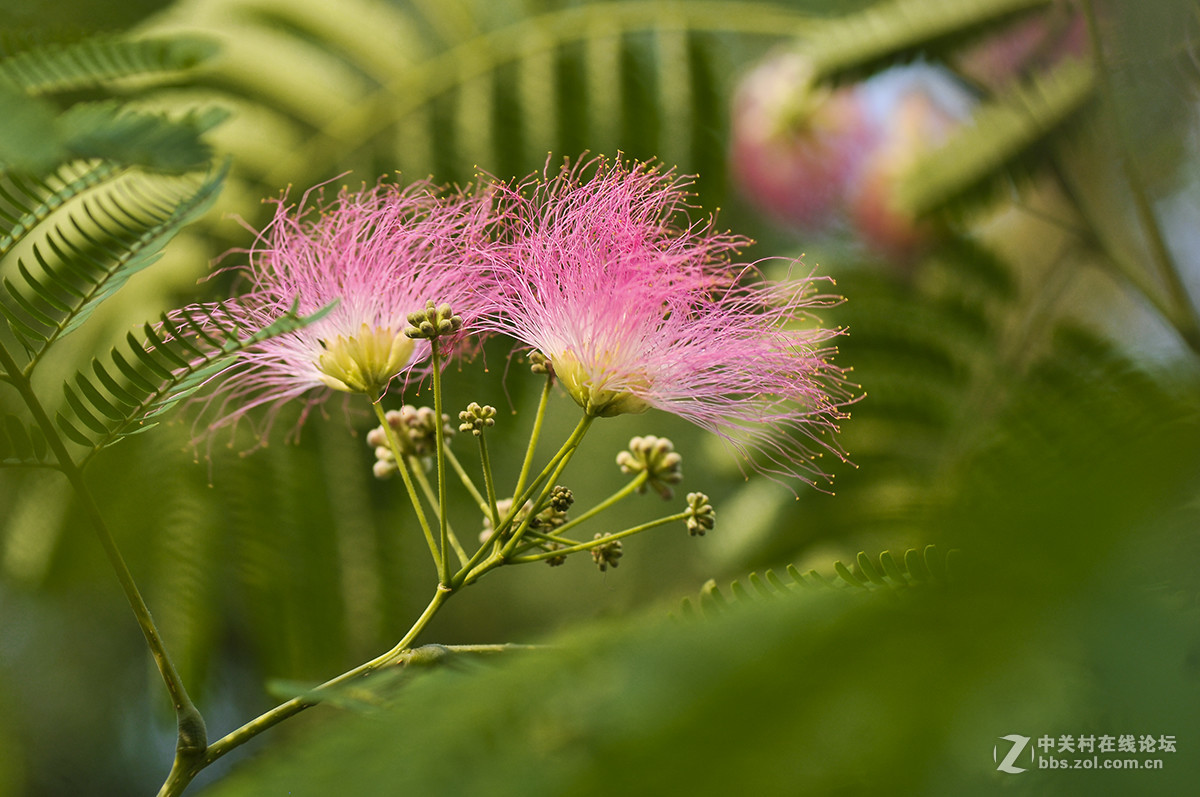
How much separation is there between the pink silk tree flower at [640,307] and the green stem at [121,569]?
18.8 inches

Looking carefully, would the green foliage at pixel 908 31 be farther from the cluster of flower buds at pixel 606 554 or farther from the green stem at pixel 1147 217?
the cluster of flower buds at pixel 606 554

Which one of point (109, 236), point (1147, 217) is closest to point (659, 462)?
point (109, 236)

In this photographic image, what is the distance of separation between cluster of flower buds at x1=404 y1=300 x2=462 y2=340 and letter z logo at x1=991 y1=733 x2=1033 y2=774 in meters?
0.68

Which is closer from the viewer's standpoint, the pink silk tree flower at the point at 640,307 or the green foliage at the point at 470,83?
the pink silk tree flower at the point at 640,307

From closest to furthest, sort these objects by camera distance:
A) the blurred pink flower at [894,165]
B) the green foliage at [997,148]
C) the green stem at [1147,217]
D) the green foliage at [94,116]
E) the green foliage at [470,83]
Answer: the green foliage at [94,116] < the green stem at [1147,217] < the green foliage at [997,148] < the green foliage at [470,83] < the blurred pink flower at [894,165]

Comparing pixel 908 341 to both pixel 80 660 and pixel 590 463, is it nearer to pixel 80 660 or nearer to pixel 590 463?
pixel 590 463

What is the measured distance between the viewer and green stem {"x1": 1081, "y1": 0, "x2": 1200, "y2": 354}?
152 cm

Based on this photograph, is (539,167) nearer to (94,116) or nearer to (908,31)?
(908,31)

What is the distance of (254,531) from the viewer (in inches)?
72.8

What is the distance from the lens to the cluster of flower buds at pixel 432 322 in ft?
3.14

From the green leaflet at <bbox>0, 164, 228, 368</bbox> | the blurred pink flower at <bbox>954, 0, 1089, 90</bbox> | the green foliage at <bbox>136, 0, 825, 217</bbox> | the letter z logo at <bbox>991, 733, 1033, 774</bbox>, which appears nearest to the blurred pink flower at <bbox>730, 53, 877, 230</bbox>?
the green foliage at <bbox>136, 0, 825, 217</bbox>

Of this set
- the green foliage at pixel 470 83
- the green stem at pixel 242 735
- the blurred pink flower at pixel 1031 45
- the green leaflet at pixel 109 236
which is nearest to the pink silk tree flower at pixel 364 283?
the green leaflet at pixel 109 236

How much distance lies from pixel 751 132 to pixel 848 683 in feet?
7.83

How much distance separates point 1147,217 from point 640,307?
1093mm
